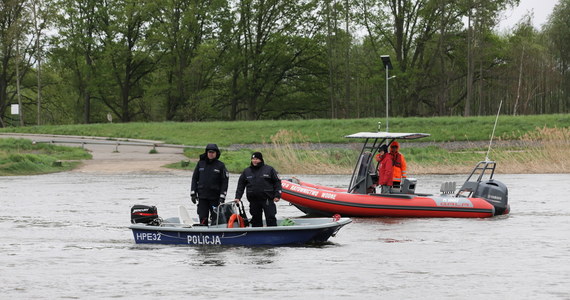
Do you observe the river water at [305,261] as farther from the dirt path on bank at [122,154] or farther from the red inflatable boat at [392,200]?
the dirt path on bank at [122,154]

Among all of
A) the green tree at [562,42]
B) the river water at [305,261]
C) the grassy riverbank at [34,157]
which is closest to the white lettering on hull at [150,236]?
the river water at [305,261]

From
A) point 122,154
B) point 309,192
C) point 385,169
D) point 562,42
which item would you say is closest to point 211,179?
point 309,192

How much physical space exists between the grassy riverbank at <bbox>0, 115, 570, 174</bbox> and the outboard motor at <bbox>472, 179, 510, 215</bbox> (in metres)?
12.0

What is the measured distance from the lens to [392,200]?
21.4m

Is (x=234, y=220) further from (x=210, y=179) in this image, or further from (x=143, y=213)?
(x=143, y=213)

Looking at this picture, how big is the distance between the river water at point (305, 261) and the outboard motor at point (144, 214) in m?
0.48

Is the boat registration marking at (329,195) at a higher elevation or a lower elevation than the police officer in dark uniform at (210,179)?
lower

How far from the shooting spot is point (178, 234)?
16.4 meters

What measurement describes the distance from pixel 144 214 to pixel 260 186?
2304mm

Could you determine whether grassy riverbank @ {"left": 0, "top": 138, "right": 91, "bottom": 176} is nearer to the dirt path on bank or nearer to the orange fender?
the dirt path on bank

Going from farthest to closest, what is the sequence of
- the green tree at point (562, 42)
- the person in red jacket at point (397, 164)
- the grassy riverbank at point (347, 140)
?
the green tree at point (562, 42)
the grassy riverbank at point (347, 140)
the person in red jacket at point (397, 164)

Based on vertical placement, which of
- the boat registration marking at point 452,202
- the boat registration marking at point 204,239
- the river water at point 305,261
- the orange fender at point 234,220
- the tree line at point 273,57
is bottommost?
the river water at point 305,261

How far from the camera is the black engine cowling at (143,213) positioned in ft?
55.5

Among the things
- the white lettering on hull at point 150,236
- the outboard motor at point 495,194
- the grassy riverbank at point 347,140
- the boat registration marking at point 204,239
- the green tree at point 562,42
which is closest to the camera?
the boat registration marking at point 204,239
